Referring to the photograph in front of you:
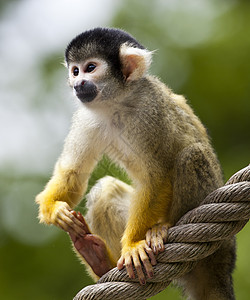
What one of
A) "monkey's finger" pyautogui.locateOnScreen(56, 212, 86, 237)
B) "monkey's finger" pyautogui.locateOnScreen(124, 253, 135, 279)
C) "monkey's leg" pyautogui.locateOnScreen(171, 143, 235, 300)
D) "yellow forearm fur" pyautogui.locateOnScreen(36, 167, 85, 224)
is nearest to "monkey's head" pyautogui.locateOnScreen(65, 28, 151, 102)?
"yellow forearm fur" pyautogui.locateOnScreen(36, 167, 85, 224)

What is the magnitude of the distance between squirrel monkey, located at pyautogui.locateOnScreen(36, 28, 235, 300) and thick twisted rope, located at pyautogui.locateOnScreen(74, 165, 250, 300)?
0.27 m

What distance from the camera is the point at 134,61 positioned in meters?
3.69

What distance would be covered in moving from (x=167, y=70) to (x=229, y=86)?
36.6 inches

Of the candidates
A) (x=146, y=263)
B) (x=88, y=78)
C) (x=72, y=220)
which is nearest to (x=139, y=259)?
(x=146, y=263)

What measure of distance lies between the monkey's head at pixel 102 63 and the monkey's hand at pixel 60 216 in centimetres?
78

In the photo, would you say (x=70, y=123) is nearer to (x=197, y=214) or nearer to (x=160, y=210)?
(x=160, y=210)

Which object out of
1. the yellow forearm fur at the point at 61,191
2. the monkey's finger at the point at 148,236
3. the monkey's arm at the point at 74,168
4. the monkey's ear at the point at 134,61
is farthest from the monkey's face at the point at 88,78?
the monkey's finger at the point at 148,236

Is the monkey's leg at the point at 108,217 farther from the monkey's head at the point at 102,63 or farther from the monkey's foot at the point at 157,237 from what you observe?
the monkey's head at the point at 102,63

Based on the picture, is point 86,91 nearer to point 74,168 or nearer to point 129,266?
point 74,168

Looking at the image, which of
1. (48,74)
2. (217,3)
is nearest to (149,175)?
(48,74)

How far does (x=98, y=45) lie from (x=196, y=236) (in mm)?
1617

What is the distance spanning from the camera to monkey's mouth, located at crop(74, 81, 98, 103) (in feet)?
11.7

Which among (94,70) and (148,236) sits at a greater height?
(94,70)

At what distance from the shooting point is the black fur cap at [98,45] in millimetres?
3625
